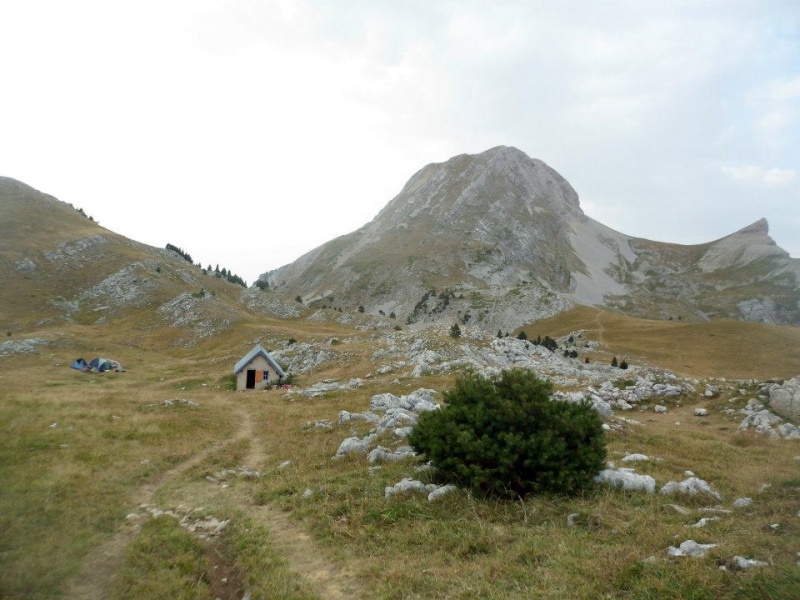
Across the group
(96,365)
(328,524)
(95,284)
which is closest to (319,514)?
(328,524)

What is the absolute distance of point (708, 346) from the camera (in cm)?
8306

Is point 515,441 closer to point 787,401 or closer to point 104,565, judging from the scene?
point 104,565

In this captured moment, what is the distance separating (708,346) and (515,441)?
293 ft

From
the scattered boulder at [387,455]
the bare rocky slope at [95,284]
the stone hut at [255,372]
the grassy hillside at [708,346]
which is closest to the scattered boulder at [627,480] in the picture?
the scattered boulder at [387,455]

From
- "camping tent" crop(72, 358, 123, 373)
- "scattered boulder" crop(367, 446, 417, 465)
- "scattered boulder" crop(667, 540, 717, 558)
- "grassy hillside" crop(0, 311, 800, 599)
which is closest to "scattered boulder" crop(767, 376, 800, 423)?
"grassy hillside" crop(0, 311, 800, 599)

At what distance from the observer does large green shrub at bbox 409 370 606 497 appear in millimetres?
11172

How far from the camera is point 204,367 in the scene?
5422 centimetres

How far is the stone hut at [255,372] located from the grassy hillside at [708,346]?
187 ft

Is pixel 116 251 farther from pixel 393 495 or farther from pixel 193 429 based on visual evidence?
pixel 393 495

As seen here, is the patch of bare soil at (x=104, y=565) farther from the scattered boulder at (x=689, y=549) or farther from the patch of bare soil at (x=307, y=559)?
the scattered boulder at (x=689, y=549)

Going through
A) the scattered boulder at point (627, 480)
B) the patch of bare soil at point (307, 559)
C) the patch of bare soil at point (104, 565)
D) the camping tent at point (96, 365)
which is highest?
the scattered boulder at point (627, 480)

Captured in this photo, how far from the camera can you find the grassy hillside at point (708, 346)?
231 feet

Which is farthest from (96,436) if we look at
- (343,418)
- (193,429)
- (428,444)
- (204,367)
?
(204,367)

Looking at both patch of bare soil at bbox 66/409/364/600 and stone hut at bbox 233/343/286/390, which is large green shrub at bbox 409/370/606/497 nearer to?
patch of bare soil at bbox 66/409/364/600
